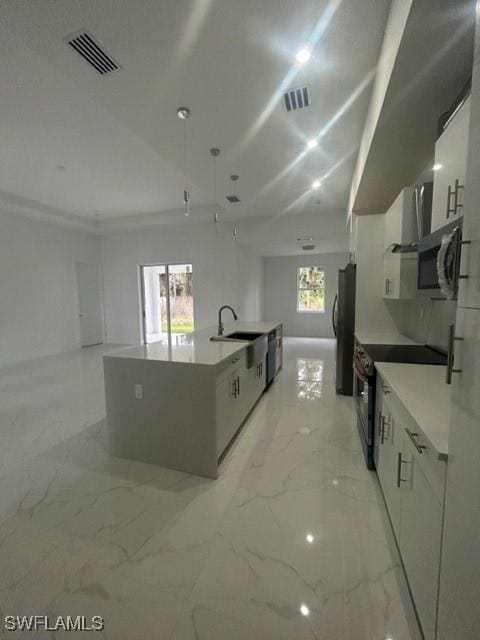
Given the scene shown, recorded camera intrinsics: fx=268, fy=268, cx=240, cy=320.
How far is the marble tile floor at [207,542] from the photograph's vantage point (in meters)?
1.21

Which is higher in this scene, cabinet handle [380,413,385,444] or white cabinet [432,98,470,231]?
white cabinet [432,98,470,231]

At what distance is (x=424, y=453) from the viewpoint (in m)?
1.10

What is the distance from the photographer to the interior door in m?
7.04

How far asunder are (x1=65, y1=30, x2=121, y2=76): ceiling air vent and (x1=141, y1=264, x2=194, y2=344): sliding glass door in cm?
478

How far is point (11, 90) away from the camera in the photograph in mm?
2494

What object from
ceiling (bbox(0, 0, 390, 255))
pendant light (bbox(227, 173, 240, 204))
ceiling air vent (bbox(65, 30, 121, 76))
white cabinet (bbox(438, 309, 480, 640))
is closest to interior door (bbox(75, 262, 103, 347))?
ceiling (bbox(0, 0, 390, 255))

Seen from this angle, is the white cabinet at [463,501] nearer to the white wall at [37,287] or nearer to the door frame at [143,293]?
the door frame at [143,293]

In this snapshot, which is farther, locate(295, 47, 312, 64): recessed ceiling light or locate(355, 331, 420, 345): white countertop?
locate(355, 331, 420, 345): white countertop

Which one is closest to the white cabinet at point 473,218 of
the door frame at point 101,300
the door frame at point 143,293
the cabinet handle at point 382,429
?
the cabinet handle at point 382,429

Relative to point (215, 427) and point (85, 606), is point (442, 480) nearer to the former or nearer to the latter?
point (215, 427)

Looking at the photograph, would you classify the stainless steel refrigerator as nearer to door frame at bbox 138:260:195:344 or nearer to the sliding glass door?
the sliding glass door

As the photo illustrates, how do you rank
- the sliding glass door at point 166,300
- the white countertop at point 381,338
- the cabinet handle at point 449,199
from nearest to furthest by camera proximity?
the cabinet handle at point 449,199 < the white countertop at point 381,338 < the sliding glass door at point 166,300

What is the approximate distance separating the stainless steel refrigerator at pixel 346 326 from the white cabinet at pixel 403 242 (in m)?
0.91

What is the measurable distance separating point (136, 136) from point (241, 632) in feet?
14.1
